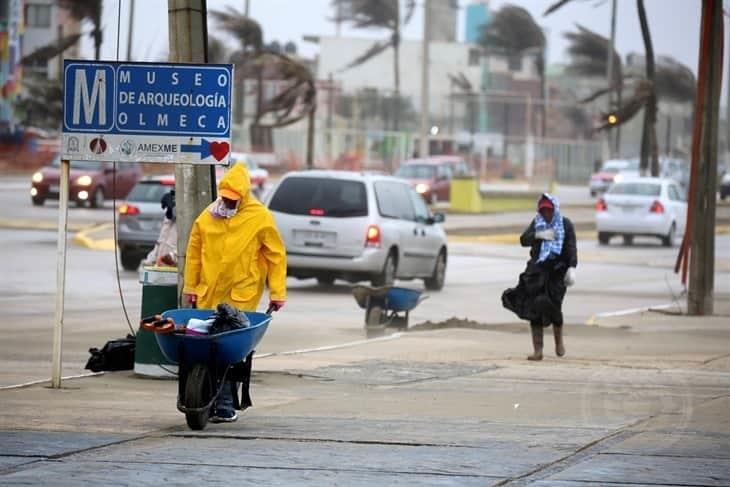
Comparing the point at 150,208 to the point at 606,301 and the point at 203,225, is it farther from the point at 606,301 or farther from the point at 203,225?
the point at 203,225

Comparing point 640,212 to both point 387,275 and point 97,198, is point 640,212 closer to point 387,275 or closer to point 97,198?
point 387,275

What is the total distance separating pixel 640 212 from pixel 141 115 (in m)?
27.9

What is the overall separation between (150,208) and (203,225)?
16016mm

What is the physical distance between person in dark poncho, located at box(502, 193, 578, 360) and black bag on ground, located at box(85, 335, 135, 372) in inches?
157

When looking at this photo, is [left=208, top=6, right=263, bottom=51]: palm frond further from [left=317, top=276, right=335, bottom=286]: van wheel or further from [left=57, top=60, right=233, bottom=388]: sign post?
[left=57, top=60, right=233, bottom=388]: sign post

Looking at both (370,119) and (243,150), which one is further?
(370,119)

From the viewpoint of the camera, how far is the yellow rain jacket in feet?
37.3

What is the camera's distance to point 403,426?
11070mm

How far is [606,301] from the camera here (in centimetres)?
2480

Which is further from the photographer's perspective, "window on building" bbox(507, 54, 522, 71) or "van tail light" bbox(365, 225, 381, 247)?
"window on building" bbox(507, 54, 522, 71)

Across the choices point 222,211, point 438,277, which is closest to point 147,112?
point 222,211

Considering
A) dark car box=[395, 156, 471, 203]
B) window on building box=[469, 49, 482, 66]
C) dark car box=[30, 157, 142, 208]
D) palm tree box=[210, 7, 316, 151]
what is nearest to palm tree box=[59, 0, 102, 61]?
dark car box=[30, 157, 142, 208]

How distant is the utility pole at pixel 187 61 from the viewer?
13445 millimetres

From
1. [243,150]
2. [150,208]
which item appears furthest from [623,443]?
[243,150]
